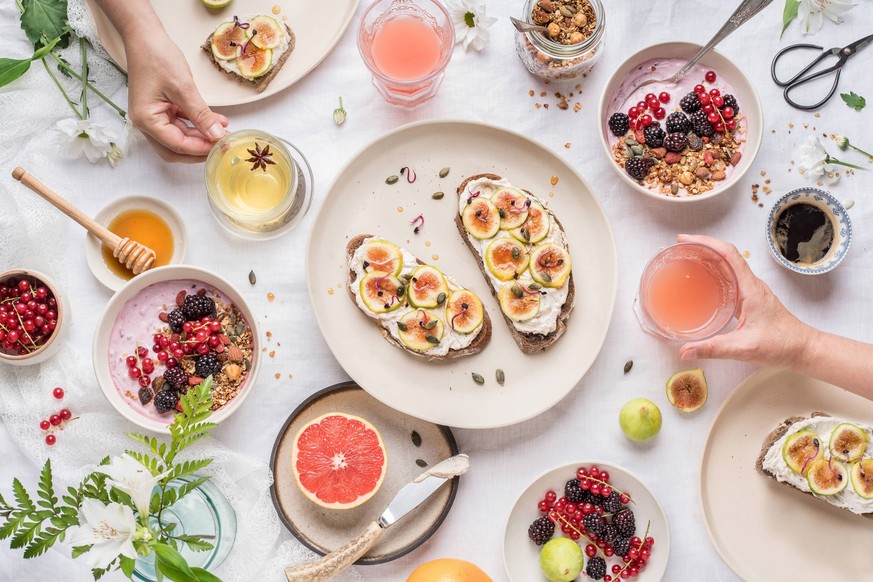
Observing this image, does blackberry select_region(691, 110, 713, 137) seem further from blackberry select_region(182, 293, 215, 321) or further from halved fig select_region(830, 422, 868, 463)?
blackberry select_region(182, 293, 215, 321)

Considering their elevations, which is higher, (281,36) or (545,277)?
(281,36)

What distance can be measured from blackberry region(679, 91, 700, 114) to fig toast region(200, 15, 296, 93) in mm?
1691

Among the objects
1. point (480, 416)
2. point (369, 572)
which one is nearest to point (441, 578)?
point (369, 572)

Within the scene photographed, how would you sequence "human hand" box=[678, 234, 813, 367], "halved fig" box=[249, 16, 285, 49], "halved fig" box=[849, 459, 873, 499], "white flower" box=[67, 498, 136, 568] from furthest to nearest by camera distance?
1. "halved fig" box=[249, 16, 285, 49]
2. "halved fig" box=[849, 459, 873, 499]
3. "human hand" box=[678, 234, 813, 367]
4. "white flower" box=[67, 498, 136, 568]

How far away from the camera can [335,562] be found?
2799 millimetres

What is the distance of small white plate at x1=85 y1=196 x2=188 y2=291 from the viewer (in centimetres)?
300

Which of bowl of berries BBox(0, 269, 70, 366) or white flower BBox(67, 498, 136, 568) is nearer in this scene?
white flower BBox(67, 498, 136, 568)

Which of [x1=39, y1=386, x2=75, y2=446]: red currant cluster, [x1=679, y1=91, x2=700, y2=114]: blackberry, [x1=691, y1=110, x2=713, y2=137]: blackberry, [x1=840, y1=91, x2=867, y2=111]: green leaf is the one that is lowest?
[x1=39, y1=386, x2=75, y2=446]: red currant cluster

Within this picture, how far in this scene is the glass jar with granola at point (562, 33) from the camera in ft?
9.64

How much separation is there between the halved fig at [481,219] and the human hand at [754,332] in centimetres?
83

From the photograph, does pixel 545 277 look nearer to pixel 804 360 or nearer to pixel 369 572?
pixel 804 360

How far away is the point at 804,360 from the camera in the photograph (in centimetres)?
278

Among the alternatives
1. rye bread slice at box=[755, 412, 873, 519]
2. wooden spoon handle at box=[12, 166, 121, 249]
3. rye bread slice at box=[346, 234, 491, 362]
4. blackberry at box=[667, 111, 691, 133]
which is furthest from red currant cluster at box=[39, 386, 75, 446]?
rye bread slice at box=[755, 412, 873, 519]

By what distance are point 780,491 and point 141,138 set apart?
3.10 metres
